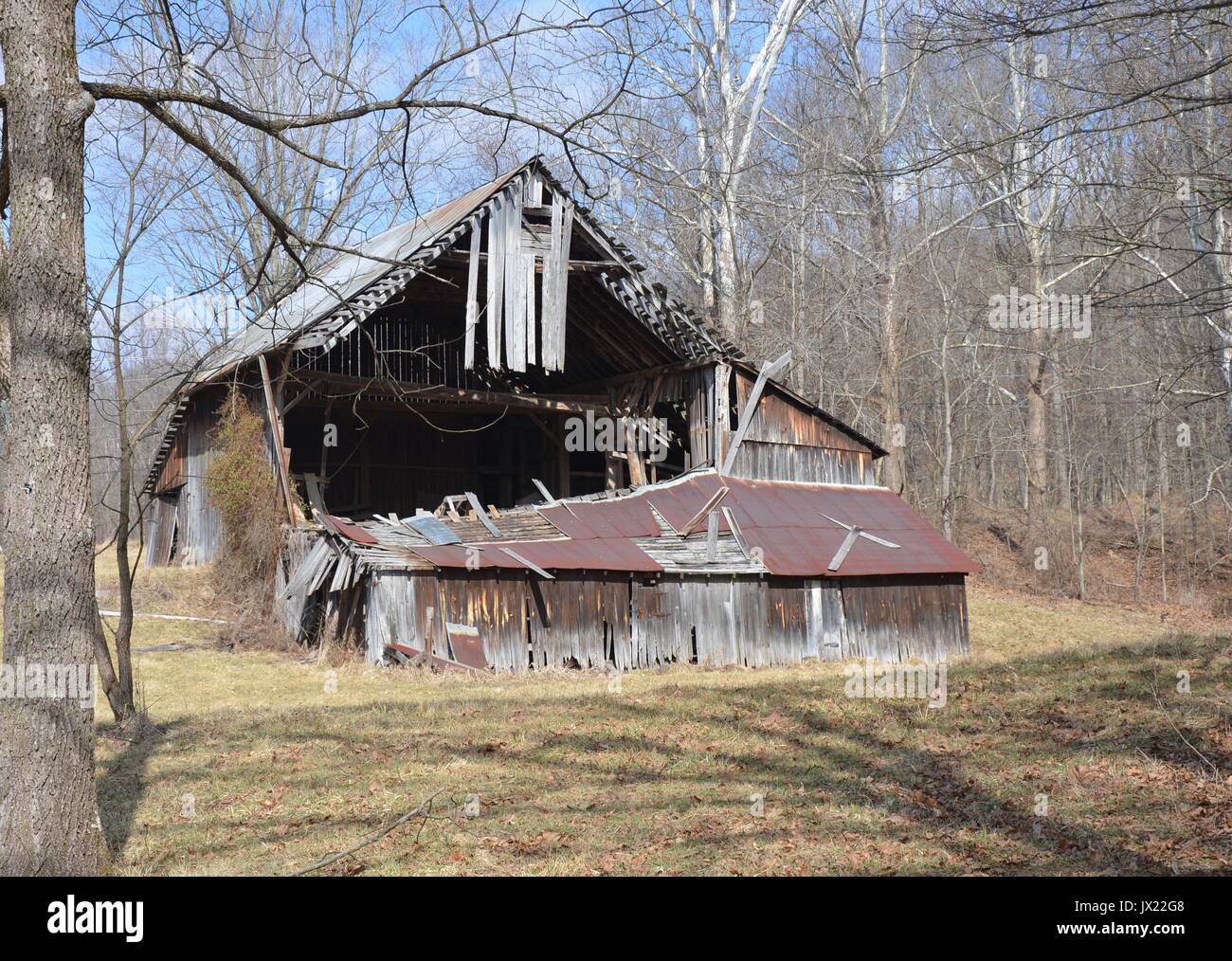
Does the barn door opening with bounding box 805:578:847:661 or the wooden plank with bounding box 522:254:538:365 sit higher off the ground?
the wooden plank with bounding box 522:254:538:365

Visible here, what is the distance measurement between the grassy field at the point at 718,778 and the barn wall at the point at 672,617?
4.69 metres

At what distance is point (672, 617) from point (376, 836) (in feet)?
46.0

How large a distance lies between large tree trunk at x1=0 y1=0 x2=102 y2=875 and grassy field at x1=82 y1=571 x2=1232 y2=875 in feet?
3.26

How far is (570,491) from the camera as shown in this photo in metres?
30.2

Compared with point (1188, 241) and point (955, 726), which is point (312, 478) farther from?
point (1188, 241)

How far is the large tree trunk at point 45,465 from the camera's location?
642 cm

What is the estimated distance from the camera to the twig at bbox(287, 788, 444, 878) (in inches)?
276

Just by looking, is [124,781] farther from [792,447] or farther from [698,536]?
[792,447]

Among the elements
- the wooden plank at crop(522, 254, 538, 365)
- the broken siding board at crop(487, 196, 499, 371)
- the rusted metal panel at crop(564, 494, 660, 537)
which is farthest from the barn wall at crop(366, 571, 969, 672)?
the wooden plank at crop(522, 254, 538, 365)

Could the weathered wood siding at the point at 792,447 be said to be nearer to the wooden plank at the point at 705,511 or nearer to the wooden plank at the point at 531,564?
the wooden plank at the point at 705,511

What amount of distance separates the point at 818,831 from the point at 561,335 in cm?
1709

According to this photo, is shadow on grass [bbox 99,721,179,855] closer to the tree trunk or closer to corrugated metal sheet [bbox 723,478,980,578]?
corrugated metal sheet [bbox 723,478,980,578]

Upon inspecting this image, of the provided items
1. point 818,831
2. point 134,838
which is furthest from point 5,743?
point 818,831

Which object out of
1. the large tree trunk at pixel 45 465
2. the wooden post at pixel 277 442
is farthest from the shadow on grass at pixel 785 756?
the wooden post at pixel 277 442
